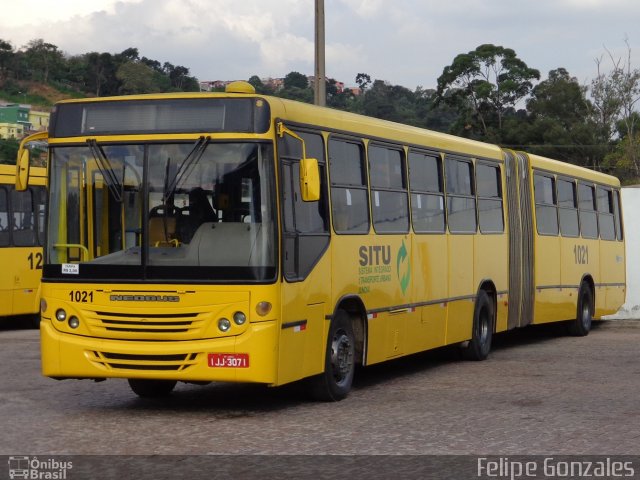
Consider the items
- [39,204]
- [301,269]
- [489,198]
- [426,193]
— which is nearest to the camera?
[301,269]

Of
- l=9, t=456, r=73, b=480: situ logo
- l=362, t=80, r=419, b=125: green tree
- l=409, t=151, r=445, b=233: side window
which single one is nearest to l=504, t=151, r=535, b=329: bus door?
l=409, t=151, r=445, b=233: side window

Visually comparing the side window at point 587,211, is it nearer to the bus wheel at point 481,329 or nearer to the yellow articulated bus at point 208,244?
the bus wheel at point 481,329

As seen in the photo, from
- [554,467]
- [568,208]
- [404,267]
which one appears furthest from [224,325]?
→ [568,208]

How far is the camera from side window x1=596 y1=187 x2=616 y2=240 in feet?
76.4

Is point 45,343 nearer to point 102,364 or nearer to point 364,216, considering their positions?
point 102,364

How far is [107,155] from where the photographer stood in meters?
11.2

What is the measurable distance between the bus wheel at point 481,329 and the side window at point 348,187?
13.4 ft

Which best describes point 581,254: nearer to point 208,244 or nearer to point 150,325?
point 208,244

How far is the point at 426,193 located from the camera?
1497 centimetres

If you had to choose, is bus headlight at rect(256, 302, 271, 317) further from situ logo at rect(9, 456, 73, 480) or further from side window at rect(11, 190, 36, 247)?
side window at rect(11, 190, 36, 247)

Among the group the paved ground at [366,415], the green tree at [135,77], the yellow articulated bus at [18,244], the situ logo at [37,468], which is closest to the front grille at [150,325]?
the paved ground at [366,415]

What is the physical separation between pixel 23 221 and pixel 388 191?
1130 cm

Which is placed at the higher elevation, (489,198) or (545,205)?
(545,205)

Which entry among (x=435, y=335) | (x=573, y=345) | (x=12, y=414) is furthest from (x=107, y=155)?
(x=573, y=345)
